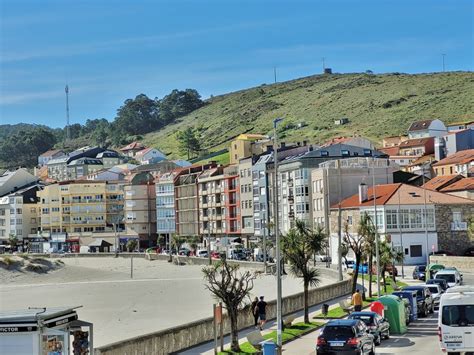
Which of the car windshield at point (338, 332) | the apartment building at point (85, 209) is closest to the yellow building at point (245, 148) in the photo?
the apartment building at point (85, 209)

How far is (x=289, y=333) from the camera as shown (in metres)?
35.5

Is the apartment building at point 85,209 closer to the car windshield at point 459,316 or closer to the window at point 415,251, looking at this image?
the window at point 415,251

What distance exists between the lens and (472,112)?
610 feet

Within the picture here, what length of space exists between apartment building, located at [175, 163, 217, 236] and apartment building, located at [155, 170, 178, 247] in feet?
2.76

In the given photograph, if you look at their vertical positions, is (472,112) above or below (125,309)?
above

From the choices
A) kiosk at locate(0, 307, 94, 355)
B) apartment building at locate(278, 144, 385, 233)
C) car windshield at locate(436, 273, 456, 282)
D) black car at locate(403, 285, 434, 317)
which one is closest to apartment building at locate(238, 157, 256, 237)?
apartment building at locate(278, 144, 385, 233)

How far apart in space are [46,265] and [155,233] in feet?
150

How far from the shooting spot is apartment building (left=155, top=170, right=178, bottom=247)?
493ft

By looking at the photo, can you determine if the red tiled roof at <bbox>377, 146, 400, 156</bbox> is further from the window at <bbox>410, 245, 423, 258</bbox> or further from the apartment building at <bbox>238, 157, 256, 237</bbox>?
the window at <bbox>410, 245, 423, 258</bbox>

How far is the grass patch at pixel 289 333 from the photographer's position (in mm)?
30547

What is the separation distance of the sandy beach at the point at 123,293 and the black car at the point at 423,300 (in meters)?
11.8

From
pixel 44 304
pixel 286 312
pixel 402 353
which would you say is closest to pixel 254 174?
pixel 44 304

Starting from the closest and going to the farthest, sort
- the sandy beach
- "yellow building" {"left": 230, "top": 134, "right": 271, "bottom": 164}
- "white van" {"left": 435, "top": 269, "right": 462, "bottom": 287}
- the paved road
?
the paved road < the sandy beach < "white van" {"left": 435, "top": 269, "right": 462, "bottom": 287} < "yellow building" {"left": 230, "top": 134, "right": 271, "bottom": 164}

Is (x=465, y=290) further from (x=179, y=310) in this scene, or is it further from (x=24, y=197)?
(x=24, y=197)
